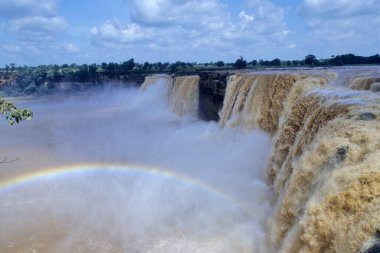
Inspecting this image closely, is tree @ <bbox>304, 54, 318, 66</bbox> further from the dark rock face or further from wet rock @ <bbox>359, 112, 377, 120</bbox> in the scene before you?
wet rock @ <bbox>359, 112, 377, 120</bbox>

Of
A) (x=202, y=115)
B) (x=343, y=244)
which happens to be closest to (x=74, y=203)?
(x=343, y=244)

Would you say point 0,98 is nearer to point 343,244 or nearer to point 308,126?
point 343,244

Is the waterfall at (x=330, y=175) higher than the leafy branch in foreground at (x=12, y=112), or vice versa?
the leafy branch in foreground at (x=12, y=112)

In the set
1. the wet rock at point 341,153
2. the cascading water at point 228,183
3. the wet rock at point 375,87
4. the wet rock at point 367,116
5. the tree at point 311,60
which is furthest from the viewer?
the tree at point 311,60

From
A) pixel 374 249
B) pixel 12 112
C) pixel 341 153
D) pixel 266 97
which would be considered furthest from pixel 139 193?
pixel 374 249

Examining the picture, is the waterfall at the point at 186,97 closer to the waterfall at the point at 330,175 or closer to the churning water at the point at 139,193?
the churning water at the point at 139,193

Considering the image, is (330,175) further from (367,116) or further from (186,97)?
(186,97)

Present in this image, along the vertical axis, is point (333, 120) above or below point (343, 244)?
above

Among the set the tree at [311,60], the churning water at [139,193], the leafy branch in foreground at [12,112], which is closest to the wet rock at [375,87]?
the churning water at [139,193]
